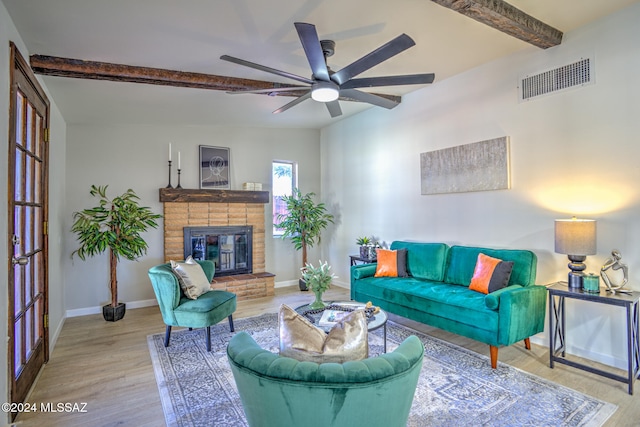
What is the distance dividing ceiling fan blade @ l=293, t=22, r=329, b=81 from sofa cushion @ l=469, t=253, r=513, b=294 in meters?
2.41

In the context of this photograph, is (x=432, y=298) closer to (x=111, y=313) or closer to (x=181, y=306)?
(x=181, y=306)

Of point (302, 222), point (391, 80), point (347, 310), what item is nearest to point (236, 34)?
point (391, 80)

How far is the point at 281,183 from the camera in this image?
251 inches

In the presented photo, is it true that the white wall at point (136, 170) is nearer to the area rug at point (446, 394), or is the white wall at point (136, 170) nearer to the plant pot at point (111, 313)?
the plant pot at point (111, 313)

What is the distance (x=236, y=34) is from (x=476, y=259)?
328 centimetres

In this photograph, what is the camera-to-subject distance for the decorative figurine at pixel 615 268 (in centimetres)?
276

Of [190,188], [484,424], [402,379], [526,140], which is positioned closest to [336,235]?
[190,188]

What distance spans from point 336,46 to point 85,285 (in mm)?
4502

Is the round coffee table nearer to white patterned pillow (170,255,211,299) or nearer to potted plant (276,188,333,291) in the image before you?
white patterned pillow (170,255,211,299)

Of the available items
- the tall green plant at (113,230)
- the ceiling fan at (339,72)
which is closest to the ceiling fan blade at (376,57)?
the ceiling fan at (339,72)

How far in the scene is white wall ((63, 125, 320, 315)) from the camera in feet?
15.3

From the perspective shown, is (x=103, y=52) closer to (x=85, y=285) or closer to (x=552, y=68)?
(x=85, y=285)

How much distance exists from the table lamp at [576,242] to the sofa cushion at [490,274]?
0.50 m

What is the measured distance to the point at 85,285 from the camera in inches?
185
